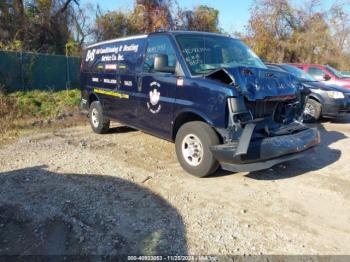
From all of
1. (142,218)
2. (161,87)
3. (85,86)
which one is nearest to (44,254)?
(142,218)

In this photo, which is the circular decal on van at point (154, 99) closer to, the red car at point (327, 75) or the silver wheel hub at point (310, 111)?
the silver wheel hub at point (310, 111)

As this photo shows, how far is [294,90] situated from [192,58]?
1625 mm

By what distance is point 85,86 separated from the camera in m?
8.32

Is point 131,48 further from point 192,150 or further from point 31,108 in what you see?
point 31,108

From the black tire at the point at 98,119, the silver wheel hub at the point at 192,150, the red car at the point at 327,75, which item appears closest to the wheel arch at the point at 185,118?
the silver wheel hub at the point at 192,150

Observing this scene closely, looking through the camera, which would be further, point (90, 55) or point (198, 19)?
point (198, 19)

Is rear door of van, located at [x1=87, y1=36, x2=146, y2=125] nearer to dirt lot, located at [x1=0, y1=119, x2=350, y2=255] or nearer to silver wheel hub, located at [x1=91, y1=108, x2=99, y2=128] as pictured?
silver wheel hub, located at [x1=91, y1=108, x2=99, y2=128]

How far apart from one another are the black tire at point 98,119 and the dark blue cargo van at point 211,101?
44.1 inches

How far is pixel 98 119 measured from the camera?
785 cm

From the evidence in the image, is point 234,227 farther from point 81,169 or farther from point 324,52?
point 324,52

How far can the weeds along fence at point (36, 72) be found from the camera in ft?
42.3

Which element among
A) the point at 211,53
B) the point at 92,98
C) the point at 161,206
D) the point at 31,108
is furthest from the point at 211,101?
the point at 31,108

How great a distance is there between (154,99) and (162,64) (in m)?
0.72

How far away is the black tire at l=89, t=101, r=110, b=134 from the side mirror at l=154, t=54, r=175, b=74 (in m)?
2.79
